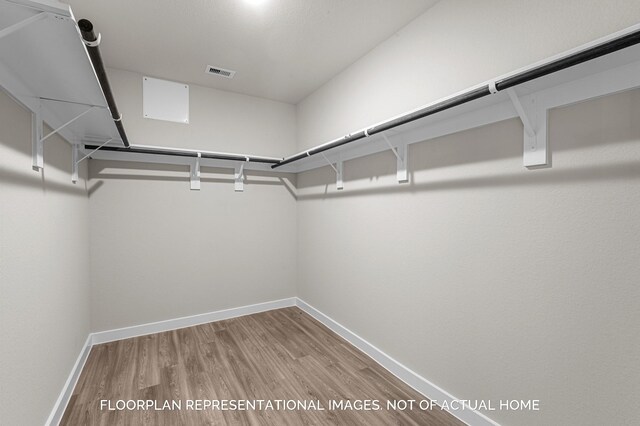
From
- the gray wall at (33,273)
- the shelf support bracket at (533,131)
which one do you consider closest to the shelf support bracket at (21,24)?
the gray wall at (33,273)

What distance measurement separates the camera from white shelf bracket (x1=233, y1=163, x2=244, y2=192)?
3.08 m

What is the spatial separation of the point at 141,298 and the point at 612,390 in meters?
3.22

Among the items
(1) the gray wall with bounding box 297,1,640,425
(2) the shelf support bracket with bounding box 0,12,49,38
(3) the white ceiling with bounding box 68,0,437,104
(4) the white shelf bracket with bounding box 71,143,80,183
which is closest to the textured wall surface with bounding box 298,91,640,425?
(1) the gray wall with bounding box 297,1,640,425

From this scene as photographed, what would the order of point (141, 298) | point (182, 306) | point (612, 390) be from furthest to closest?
point (182, 306) → point (141, 298) → point (612, 390)

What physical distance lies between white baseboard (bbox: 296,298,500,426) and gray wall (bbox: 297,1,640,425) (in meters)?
0.05

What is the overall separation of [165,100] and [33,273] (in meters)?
1.95

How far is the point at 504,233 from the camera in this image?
4.72ft

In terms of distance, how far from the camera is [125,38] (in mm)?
2111

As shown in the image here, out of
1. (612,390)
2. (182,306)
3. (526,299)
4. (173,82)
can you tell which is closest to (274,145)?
(173,82)

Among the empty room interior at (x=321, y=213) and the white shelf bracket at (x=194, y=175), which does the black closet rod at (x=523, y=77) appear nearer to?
the empty room interior at (x=321, y=213)

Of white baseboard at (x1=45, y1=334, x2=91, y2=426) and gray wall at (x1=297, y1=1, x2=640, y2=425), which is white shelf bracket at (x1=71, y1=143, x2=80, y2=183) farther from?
gray wall at (x1=297, y1=1, x2=640, y2=425)

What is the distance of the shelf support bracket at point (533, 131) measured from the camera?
49.8 inches

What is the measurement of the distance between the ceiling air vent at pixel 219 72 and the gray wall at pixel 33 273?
1.27 m

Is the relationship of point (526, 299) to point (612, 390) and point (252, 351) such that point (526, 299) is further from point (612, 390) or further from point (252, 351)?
point (252, 351)
